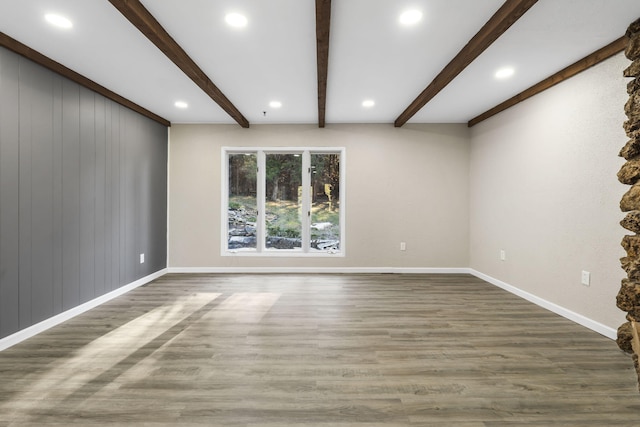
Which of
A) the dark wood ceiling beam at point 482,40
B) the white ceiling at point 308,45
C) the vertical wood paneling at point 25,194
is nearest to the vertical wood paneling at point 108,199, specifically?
the white ceiling at point 308,45

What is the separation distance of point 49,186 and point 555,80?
5.13 m

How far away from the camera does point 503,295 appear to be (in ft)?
11.6

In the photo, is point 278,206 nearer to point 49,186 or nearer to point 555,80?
point 49,186

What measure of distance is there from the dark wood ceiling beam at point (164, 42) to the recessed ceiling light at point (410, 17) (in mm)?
1825

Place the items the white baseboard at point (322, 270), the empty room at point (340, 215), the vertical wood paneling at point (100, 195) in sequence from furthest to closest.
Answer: the white baseboard at point (322, 270) → the vertical wood paneling at point (100, 195) → the empty room at point (340, 215)

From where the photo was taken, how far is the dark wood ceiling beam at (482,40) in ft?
6.14

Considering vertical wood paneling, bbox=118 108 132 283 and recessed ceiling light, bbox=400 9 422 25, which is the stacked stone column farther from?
vertical wood paneling, bbox=118 108 132 283

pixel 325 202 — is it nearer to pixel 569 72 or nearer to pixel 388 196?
pixel 388 196

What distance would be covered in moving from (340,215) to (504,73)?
9.34 feet

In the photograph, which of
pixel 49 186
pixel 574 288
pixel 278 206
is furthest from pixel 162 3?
pixel 574 288

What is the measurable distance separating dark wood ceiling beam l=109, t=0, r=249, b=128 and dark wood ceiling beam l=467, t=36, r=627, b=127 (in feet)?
12.0

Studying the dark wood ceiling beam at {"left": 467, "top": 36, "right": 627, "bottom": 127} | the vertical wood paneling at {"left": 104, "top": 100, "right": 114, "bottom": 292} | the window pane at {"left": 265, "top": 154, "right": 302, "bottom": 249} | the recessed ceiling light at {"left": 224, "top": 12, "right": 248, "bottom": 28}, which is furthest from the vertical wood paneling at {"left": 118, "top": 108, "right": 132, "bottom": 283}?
the dark wood ceiling beam at {"left": 467, "top": 36, "right": 627, "bottom": 127}

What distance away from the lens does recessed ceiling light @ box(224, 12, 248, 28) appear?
2035 mm

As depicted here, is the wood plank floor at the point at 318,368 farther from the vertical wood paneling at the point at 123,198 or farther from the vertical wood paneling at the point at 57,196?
the vertical wood paneling at the point at 123,198
